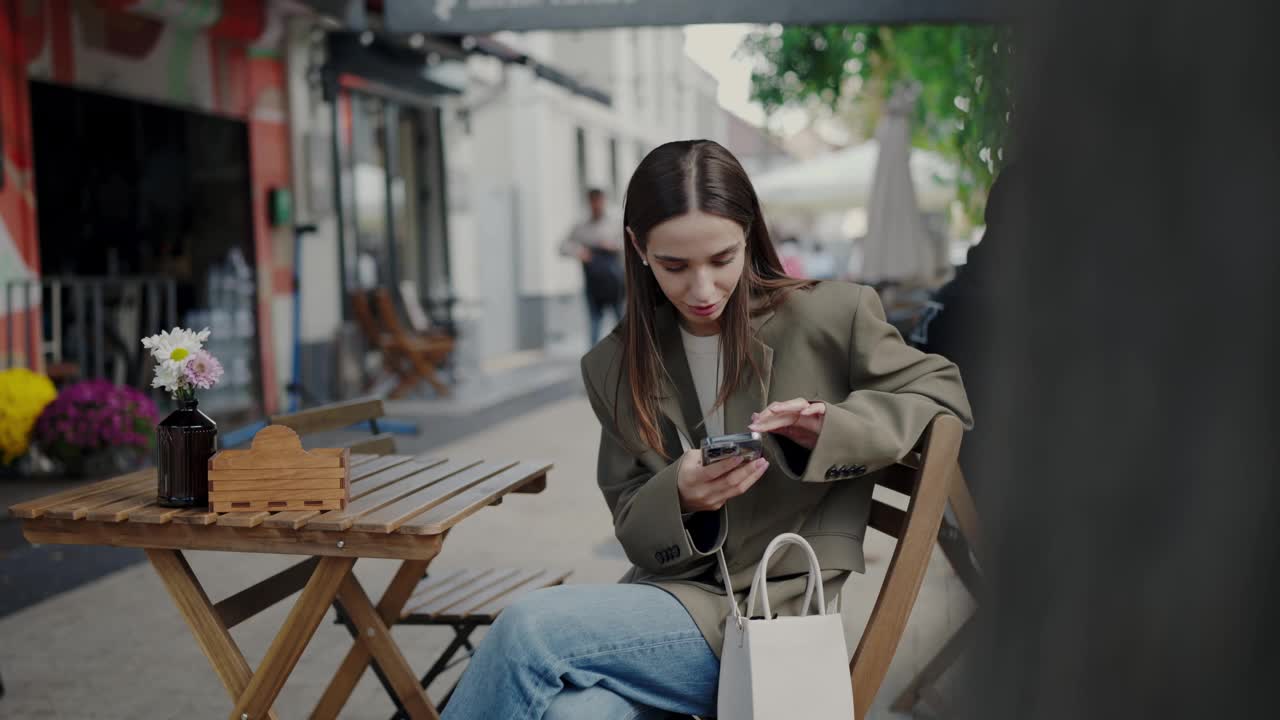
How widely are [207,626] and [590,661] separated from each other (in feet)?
2.86

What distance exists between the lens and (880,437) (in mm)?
1920

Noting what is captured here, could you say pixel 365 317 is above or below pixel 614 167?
below

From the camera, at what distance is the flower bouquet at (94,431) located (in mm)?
6555

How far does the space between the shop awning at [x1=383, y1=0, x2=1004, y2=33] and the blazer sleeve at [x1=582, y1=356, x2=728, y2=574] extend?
2.05 meters

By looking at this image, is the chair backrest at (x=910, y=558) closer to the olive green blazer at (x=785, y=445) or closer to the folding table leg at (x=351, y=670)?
the olive green blazer at (x=785, y=445)

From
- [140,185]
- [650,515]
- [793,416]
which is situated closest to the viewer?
[793,416]

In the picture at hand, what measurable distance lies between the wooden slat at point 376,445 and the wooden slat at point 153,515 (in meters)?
0.98

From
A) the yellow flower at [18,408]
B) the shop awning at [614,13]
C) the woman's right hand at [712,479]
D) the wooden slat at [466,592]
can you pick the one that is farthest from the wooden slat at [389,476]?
the yellow flower at [18,408]

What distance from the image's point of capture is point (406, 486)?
2.54 meters

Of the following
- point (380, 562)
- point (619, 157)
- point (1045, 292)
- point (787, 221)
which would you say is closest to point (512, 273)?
point (619, 157)

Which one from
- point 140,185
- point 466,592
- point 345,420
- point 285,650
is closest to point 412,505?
point 285,650

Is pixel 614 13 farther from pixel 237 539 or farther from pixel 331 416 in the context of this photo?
pixel 237 539

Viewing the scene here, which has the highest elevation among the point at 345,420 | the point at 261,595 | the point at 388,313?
the point at 388,313

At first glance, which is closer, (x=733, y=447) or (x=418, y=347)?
(x=733, y=447)
